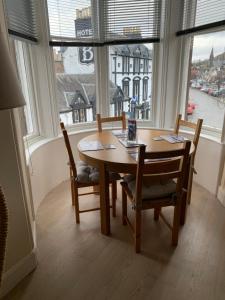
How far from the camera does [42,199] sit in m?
2.56

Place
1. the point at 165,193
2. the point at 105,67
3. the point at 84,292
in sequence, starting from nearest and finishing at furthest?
the point at 84,292, the point at 165,193, the point at 105,67

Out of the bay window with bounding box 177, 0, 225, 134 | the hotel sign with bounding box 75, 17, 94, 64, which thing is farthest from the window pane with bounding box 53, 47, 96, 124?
the bay window with bounding box 177, 0, 225, 134

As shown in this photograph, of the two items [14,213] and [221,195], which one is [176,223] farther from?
[14,213]

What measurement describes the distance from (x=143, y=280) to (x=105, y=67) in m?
2.53

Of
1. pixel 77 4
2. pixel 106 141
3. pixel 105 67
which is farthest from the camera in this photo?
pixel 105 67

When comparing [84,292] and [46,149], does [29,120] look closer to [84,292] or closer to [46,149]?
[46,149]

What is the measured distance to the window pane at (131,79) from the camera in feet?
9.86

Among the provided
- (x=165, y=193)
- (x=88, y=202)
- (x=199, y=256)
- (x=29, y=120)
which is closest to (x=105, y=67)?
(x=29, y=120)

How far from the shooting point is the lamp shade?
30.1 inches

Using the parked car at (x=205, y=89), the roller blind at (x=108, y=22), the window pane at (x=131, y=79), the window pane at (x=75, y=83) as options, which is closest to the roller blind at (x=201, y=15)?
the roller blind at (x=108, y=22)

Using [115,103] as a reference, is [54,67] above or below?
above

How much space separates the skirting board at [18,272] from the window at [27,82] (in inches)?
52.0

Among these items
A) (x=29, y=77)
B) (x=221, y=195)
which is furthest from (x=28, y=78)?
(x=221, y=195)

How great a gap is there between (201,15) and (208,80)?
72 centimetres
